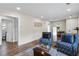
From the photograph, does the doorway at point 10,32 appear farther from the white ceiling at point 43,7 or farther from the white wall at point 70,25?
the white wall at point 70,25

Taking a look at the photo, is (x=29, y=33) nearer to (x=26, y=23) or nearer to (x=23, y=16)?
(x=26, y=23)

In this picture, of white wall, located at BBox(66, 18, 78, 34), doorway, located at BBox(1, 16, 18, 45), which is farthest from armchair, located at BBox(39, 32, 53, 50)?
doorway, located at BBox(1, 16, 18, 45)

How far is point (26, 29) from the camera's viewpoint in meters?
4.98

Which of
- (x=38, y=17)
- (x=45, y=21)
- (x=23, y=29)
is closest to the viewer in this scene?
(x=45, y=21)

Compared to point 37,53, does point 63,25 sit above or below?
above

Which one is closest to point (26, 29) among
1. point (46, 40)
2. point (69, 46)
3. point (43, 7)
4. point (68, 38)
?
point (46, 40)

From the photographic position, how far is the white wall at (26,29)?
168 inches

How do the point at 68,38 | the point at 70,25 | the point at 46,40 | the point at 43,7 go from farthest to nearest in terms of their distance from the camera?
the point at 70,25
the point at 46,40
the point at 43,7
the point at 68,38

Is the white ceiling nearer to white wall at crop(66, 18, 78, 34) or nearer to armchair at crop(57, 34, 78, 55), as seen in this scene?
white wall at crop(66, 18, 78, 34)

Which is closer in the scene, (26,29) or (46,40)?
(46,40)

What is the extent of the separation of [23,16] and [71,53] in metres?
2.95

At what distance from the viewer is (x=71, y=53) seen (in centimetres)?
273

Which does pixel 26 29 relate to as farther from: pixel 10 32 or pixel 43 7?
pixel 43 7

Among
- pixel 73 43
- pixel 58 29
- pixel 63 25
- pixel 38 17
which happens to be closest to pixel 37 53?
pixel 73 43
